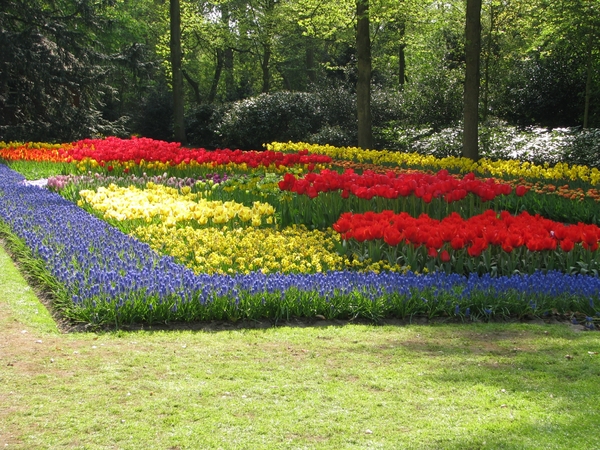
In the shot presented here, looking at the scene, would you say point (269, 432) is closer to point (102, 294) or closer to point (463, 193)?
point (102, 294)

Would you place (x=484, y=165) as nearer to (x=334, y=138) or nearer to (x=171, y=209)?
(x=171, y=209)

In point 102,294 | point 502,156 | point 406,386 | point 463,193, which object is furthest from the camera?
point 502,156

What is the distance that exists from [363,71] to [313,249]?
37.7 ft

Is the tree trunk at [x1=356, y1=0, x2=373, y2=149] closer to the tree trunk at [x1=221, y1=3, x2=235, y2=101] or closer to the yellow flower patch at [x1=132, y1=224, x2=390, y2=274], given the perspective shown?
the yellow flower patch at [x1=132, y1=224, x2=390, y2=274]

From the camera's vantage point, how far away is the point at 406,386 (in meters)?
4.12

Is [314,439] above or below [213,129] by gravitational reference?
below

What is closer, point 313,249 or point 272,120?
point 313,249

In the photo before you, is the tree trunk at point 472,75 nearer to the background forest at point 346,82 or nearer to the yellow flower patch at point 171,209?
the background forest at point 346,82

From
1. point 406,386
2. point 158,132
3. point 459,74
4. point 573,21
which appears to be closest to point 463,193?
point 406,386

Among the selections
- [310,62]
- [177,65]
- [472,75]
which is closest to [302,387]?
[472,75]

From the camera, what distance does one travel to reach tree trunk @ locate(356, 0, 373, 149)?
58.1 ft

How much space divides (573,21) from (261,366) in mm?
16635

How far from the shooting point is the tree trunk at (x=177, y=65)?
80.7 feet

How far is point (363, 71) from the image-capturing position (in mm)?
18031
